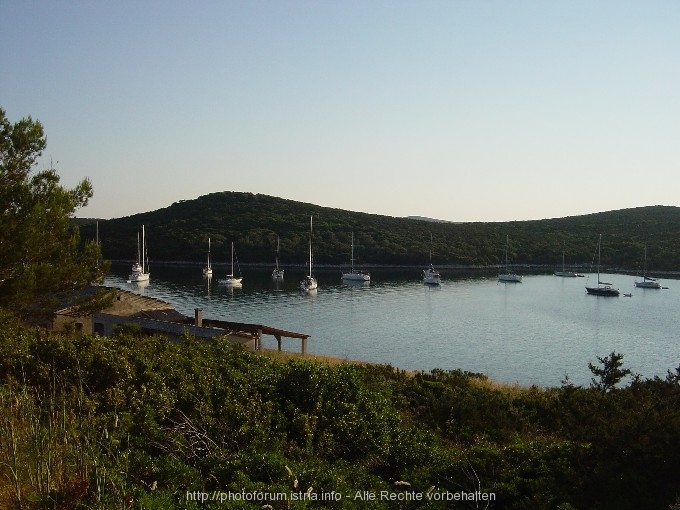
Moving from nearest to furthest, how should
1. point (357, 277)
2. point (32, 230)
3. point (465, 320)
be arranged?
point (32, 230) < point (465, 320) < point (357, 277)

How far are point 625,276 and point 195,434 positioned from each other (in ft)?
372

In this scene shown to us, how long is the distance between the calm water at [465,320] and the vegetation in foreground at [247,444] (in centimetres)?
2309

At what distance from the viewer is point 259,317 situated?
54375mm

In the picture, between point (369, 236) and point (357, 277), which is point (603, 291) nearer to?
point (357, 277)

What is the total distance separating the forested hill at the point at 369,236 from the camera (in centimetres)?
11962

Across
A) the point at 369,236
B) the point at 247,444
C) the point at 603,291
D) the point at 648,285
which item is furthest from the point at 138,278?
the point at 247,444

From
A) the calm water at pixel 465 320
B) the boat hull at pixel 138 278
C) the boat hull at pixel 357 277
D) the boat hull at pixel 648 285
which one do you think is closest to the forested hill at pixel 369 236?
the calm water at pixel 465 320

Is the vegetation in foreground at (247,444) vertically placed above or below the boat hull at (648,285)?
above

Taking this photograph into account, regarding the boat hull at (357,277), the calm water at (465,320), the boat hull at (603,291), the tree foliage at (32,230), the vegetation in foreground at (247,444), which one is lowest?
the calm water at (465,320)

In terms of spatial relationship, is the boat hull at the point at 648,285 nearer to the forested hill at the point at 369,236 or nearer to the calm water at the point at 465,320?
the calm water at the point at 465,320

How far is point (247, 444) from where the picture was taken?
8453mm

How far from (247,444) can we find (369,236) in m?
123

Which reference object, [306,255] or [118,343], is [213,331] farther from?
[306,255]

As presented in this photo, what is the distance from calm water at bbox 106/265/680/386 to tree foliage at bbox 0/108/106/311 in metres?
20.8
